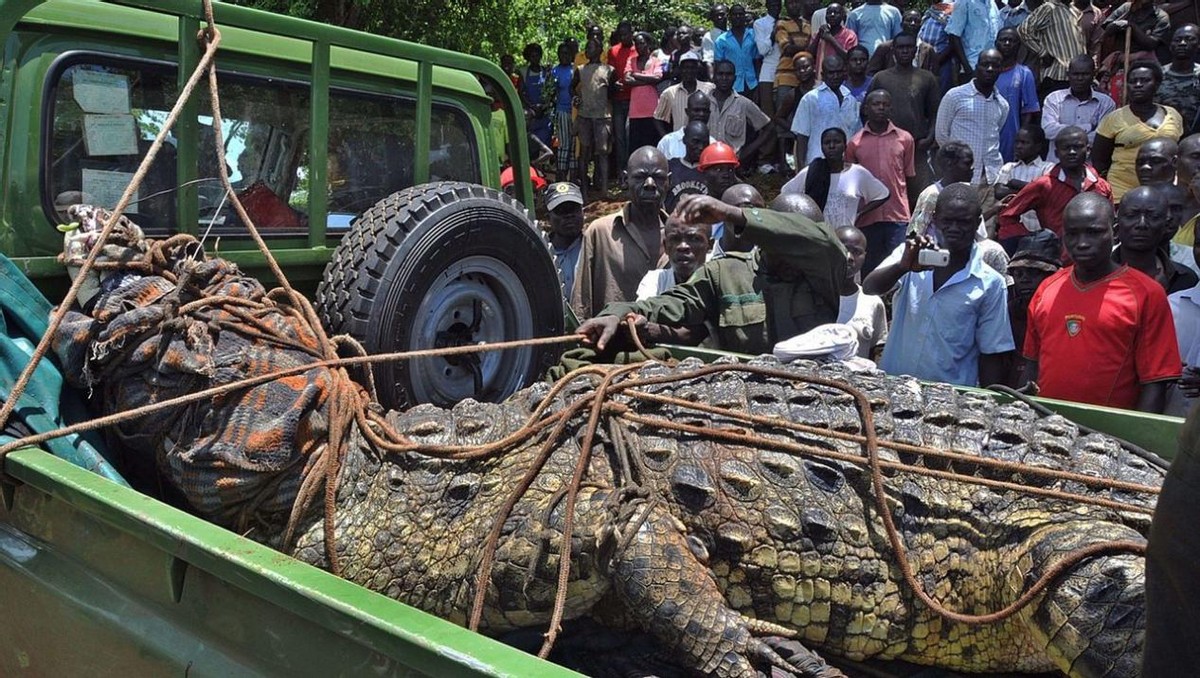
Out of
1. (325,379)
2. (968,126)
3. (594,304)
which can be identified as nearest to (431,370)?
(325,379)

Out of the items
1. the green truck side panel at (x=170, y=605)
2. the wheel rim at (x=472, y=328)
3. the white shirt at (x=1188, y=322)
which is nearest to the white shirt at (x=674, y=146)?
the white shirt at (x=1188, y=322)

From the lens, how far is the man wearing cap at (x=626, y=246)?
18.4 ft

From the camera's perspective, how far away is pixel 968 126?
25.8 feet

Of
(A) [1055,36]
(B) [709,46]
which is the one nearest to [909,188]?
(A) [1055,36]

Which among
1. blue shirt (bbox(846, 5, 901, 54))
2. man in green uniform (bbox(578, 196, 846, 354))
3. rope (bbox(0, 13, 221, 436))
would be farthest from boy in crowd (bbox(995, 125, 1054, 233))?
rope (bbox(0, 13, 221, 436))

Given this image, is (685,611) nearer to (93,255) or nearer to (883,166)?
(93,255)

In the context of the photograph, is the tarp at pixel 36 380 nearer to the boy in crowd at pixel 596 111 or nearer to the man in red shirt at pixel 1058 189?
the man in red shirt at pixel 1058 189

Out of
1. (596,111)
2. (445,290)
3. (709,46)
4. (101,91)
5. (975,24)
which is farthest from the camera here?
(596,111)

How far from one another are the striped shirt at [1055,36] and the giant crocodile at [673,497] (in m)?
6.94

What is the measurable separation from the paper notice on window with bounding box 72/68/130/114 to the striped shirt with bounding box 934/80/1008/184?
6229mm

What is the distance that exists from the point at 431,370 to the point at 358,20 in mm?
6923

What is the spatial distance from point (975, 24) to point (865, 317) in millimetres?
5843

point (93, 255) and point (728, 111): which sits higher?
point (728, 111)

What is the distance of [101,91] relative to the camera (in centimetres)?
309
